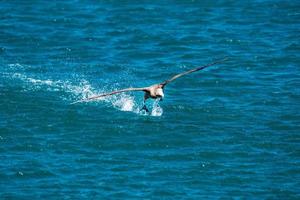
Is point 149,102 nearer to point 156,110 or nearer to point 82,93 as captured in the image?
point 156,110

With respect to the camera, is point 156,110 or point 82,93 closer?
point 156,110

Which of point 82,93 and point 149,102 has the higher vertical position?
point 82,93

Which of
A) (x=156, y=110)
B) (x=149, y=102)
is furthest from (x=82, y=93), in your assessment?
(x=156, y=110)

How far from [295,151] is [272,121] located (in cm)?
335

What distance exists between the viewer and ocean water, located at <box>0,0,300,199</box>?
1542 inches

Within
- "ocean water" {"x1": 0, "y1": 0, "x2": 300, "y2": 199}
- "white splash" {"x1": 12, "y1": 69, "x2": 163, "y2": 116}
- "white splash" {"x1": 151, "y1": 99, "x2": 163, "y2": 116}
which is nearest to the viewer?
"ocean water" {"x1": 0, "y1": 0, "x2": 300, "y2": 199}

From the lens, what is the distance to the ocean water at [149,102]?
39156 mm

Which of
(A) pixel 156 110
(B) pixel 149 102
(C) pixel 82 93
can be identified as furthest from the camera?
(C) pixel 82 93

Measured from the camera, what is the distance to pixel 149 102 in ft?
154

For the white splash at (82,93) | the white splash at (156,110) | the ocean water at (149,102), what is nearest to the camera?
the ocean water at (149,102)

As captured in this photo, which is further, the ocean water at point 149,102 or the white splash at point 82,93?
the white splash at point 82,93

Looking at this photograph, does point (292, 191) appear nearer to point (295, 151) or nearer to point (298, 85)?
point (295, 151)

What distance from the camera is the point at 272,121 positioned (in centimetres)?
4484

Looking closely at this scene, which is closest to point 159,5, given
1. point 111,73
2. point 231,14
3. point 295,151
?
point 231,14
